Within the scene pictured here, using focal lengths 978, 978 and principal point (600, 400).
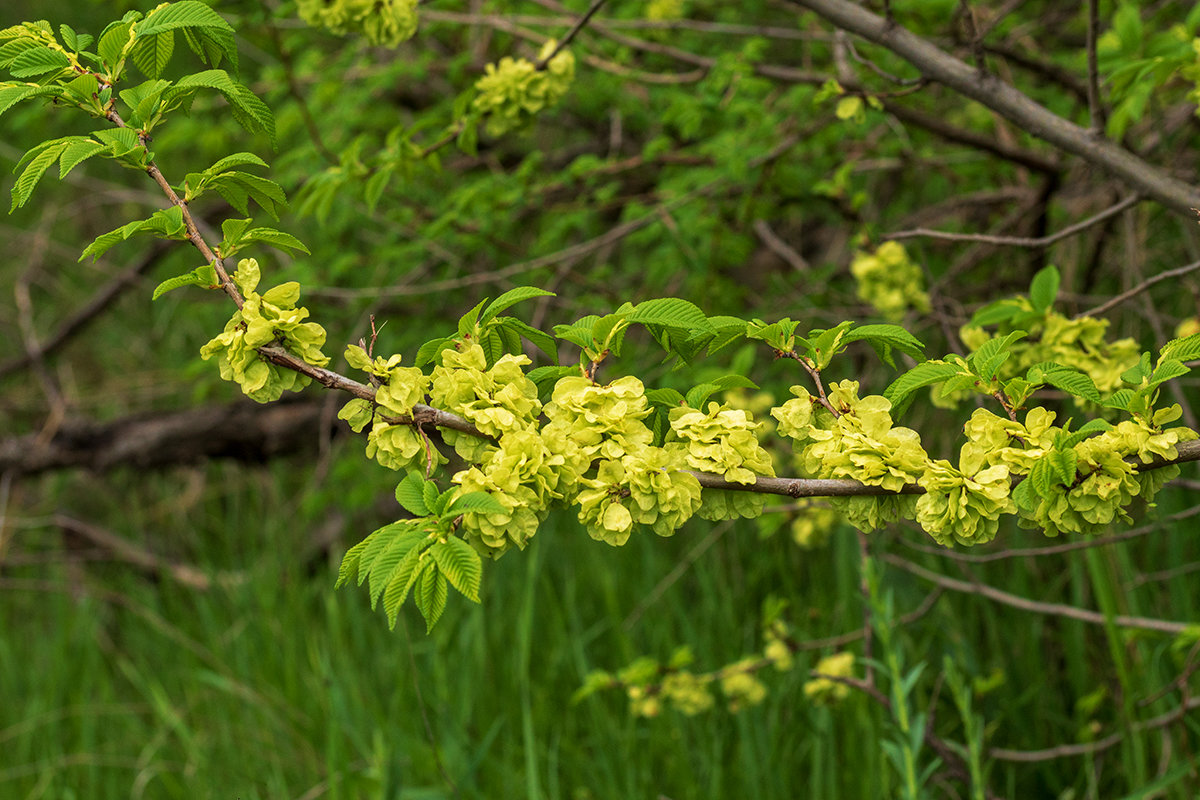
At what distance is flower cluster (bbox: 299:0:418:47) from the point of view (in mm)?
1881

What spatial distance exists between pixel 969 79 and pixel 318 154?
1.69 m

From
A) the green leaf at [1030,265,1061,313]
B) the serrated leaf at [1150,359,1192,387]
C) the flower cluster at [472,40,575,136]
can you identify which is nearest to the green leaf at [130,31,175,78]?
the flower cluster at [472,40,575,136]

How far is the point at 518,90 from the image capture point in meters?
2.07

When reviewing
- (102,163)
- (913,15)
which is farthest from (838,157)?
(102,163)

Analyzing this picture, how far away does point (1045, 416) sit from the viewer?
1.14 metres

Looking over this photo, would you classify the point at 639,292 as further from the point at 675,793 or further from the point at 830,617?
the point at 675,793

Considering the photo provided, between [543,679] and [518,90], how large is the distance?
5.60 ft

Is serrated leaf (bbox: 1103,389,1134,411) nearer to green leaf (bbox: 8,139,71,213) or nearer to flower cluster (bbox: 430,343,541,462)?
flower cluster (bbox: 430,343,541,462)

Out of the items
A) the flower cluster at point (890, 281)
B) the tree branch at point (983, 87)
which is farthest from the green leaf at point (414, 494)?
the flower cluster at point (890, 281)

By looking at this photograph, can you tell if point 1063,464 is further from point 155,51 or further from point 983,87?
point 155,51

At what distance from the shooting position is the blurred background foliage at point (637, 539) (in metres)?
2.30

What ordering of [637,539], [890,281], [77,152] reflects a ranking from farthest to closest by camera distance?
[637,539], [890,281], [77,152]

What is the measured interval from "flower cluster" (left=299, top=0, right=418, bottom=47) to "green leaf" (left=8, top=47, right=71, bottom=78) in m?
0.81

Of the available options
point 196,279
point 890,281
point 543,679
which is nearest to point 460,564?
point 196,279
